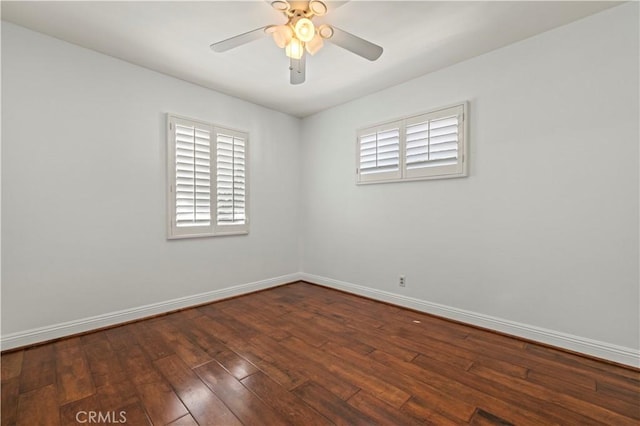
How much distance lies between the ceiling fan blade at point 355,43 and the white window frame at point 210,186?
2009 mm

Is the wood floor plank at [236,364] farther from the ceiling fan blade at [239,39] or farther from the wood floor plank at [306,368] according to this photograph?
the ceiling fan blade at [239,39]

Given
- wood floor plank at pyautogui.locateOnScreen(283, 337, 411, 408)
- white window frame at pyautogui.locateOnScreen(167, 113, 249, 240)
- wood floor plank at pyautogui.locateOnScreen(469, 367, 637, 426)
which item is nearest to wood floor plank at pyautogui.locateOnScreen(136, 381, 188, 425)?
wood floor plank at pyautogui.locateOnScreen(283, 337, 411, 408)

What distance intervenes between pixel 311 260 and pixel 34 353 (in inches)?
119

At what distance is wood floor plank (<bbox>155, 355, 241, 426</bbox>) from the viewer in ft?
4.92

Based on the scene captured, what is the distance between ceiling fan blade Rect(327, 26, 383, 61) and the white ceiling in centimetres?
29

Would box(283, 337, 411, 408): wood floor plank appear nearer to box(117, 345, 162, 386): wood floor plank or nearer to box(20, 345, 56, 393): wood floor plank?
box(117, 345, 162, 386): wood floor plank

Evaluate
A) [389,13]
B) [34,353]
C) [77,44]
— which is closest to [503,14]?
[389,13]

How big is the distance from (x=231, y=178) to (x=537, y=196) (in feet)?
10.6

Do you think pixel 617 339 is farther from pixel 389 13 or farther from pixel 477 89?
pixel 389 13

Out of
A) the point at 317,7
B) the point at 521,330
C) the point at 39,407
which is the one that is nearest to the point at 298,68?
the point at 317,7

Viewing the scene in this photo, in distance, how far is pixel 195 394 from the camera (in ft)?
5.55

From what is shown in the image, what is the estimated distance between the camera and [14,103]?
226 centimetres

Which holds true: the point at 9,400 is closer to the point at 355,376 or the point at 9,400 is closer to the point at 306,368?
the point at 306,368

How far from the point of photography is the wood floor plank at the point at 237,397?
1497 millimetres
